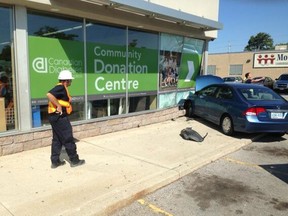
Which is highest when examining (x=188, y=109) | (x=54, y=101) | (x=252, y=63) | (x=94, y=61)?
(x=252, y=63)

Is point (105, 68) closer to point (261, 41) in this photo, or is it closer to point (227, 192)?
point (227, 192)

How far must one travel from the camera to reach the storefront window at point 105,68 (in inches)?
304

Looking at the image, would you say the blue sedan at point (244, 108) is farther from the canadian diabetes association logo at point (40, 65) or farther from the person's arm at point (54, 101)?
the canadian diabetes association logo at point (40, 65)

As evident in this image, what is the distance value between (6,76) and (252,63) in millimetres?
39102

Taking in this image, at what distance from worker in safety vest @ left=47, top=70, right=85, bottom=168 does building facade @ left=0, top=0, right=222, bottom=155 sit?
4.63 ft

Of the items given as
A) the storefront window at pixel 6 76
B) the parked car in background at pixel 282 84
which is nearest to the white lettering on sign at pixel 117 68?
the storefront window at pixel 6 76

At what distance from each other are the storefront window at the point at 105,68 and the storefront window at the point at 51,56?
311 mm

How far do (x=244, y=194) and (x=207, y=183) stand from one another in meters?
0.64

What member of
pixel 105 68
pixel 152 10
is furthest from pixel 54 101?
pixel 152 10

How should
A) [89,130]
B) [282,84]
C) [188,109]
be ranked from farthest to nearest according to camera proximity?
[282,84] → [188,109] → [89,130]

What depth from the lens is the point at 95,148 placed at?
6.62 m

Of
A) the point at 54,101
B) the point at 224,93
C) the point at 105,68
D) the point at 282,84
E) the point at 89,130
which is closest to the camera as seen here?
the point at 54,101

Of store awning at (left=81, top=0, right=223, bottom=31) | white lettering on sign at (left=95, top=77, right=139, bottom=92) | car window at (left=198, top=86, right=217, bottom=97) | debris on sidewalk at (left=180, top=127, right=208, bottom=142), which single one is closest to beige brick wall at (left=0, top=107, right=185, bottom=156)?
white lettering on sign at (left=95, top=77, right=139, bottom=92)

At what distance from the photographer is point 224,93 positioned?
898 cm
